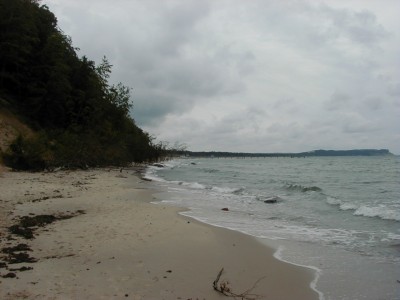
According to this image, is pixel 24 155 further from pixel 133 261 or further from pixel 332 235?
pixel 332 235

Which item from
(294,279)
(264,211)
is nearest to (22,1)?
(264,211)

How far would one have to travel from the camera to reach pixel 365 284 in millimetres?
6777

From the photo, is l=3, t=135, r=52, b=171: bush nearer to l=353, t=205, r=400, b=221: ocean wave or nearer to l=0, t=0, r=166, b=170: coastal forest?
l=0, t=0, r=166, b=170: coastal forest

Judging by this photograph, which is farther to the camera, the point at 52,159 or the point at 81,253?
the point at 52,159

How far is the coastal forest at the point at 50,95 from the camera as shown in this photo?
118ft

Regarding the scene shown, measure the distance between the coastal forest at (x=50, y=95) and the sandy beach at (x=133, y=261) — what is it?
789 inches

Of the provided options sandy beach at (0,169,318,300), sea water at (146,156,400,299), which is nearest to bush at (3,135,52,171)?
sea water at (146,156,400,299)

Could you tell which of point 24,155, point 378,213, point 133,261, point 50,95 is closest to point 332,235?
point 378,213

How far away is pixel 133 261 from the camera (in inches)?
287

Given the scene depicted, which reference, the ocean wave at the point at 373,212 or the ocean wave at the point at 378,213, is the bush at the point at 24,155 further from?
the ocean wave at the point at 378,213

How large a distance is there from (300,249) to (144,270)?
4.68 metres

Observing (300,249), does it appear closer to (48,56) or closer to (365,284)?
(365,284)

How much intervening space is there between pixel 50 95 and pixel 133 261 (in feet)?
130

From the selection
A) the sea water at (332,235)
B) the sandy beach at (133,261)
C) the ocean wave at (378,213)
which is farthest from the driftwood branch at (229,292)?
the ocean wave at (378,213)
